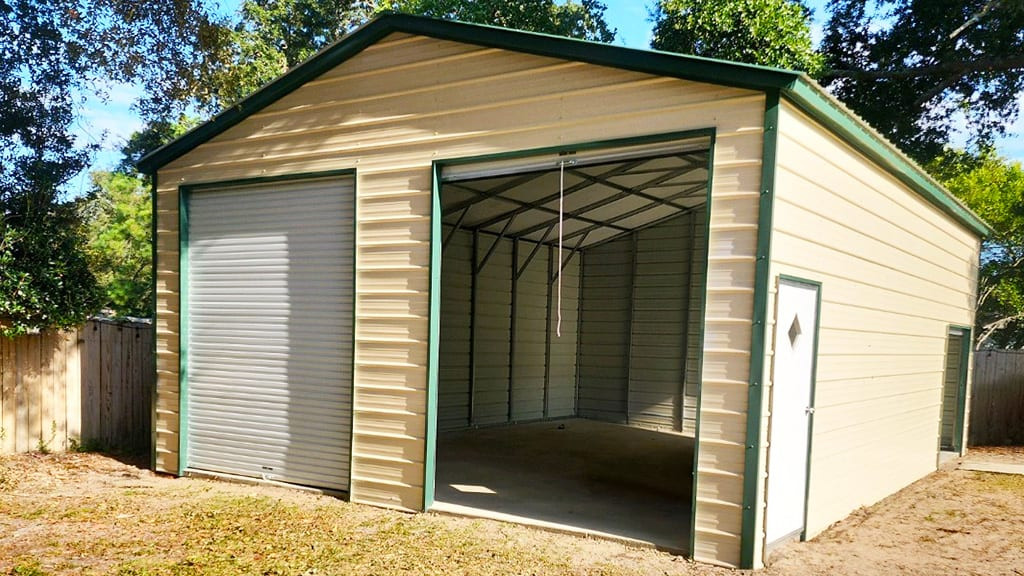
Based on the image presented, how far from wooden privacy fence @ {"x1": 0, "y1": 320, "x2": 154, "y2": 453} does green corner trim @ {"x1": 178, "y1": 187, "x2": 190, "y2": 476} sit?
0.43 metres

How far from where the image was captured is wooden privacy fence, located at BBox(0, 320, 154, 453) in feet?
25.3

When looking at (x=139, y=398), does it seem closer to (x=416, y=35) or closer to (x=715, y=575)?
(x=416, y=35)

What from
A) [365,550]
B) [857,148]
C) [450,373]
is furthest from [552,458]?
[857,148]

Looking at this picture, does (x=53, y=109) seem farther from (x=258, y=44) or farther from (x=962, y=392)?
(x=962, y=392)

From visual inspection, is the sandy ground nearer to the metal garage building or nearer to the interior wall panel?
the metal garage building

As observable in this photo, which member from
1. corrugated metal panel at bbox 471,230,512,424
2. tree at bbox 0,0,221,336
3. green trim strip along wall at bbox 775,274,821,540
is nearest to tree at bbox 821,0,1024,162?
corrugated metal panel at bbox 471,230,512,424

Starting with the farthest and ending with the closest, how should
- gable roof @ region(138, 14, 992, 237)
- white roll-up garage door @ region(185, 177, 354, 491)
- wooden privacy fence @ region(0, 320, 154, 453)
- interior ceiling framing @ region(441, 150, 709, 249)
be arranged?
interior ceiling framing @ region(441, 150, 709, 249) < wooden privacy fence @ region(0, 320, 154, 453) < white roll-up garage door @ region(185, 177, 354, 491) < gable roof @ region(138, 14, 992, 237)

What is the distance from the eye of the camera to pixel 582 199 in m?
10.1

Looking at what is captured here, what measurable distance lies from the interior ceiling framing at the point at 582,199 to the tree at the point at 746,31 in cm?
344

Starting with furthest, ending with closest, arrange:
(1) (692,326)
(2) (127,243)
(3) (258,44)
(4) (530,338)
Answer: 1. (2) (127,243)
2. (4) (530,338)
3. (1) (692,326)
4. (3) (258,44)

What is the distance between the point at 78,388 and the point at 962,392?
11772 millimetres

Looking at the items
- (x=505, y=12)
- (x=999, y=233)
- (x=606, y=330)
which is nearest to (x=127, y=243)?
(x=505, y=12)

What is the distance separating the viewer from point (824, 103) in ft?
17.0

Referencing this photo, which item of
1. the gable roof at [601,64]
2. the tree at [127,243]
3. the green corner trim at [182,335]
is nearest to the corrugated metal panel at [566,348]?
the gable roof at [601,64]
